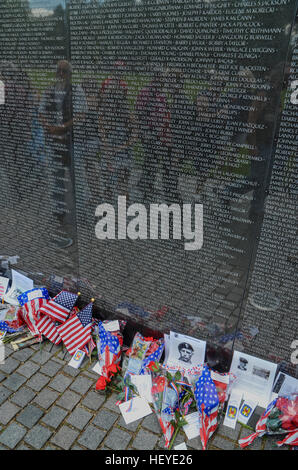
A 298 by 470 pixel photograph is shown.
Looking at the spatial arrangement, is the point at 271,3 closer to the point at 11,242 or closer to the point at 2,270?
the point at 11,242

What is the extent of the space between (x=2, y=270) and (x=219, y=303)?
10.8ft

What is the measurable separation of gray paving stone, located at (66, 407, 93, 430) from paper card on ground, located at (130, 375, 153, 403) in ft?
1.76

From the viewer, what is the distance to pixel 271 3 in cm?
258

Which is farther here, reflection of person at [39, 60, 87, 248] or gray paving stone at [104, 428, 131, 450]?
reflection of person at [39, 60, 87, 248]

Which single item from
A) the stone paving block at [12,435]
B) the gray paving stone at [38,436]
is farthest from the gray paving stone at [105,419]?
the stone paving block at [12,435]

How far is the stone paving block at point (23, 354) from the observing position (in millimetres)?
4145

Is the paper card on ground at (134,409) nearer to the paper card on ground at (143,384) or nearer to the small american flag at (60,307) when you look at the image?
the paper card on ground at (143,384)

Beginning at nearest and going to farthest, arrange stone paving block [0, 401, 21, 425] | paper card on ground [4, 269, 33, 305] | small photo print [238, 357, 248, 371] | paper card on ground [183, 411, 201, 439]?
paper card on ground [183, 411, 201, 439], stone paving block [0, 401, 21, 425], small photo print [238, 357, 248, 371], paper card on ground [4, 269, 33, 305]

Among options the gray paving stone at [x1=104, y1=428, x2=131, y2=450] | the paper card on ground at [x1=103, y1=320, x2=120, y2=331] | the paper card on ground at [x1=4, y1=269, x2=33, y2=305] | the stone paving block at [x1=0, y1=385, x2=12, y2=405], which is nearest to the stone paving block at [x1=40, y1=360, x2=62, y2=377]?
the stone paving block at [x1=0, y1=385, x2=12, y2=405]

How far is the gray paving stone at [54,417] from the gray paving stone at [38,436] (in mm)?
68

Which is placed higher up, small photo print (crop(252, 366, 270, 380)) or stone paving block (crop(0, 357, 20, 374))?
small photo print (crop(252, 366, 270, 380))

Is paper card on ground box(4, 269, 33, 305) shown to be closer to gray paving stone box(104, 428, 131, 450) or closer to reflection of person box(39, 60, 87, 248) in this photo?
reflection of person box(39, 60, 87, 248)

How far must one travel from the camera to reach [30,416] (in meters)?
3.43

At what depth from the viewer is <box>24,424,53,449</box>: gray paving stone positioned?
317 cm
